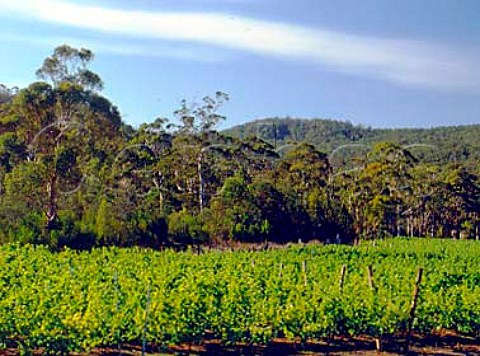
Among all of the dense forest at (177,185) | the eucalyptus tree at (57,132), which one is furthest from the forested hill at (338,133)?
the eucalyptus tree at (57,132)

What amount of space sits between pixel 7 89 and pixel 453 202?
30.7 m

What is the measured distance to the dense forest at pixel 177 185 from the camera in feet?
94.2

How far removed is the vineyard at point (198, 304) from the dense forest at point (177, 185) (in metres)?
11.1

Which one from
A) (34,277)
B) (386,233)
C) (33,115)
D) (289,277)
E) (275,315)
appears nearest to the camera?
(275,315)

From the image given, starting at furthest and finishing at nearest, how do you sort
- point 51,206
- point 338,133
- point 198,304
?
point 338,133
point 51,206
point 198,304

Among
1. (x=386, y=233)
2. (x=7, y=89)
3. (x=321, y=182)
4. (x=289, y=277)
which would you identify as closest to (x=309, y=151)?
(x=321, y=182)

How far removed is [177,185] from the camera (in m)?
38.4

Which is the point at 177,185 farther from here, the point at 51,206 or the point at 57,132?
the point at 51,206

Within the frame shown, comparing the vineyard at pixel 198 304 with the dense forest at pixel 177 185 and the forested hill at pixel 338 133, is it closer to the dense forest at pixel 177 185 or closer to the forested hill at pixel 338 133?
A: the dense forest at pixel 177 185

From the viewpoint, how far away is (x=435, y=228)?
52.9m

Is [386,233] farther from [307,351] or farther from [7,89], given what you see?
[307,351]

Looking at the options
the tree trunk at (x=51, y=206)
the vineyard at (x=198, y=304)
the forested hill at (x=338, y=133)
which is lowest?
the vineyard at (x=198, y=304)

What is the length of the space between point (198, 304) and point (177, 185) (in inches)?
1032

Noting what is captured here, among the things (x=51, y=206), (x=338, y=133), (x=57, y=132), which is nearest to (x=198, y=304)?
(x=51, y=206)
